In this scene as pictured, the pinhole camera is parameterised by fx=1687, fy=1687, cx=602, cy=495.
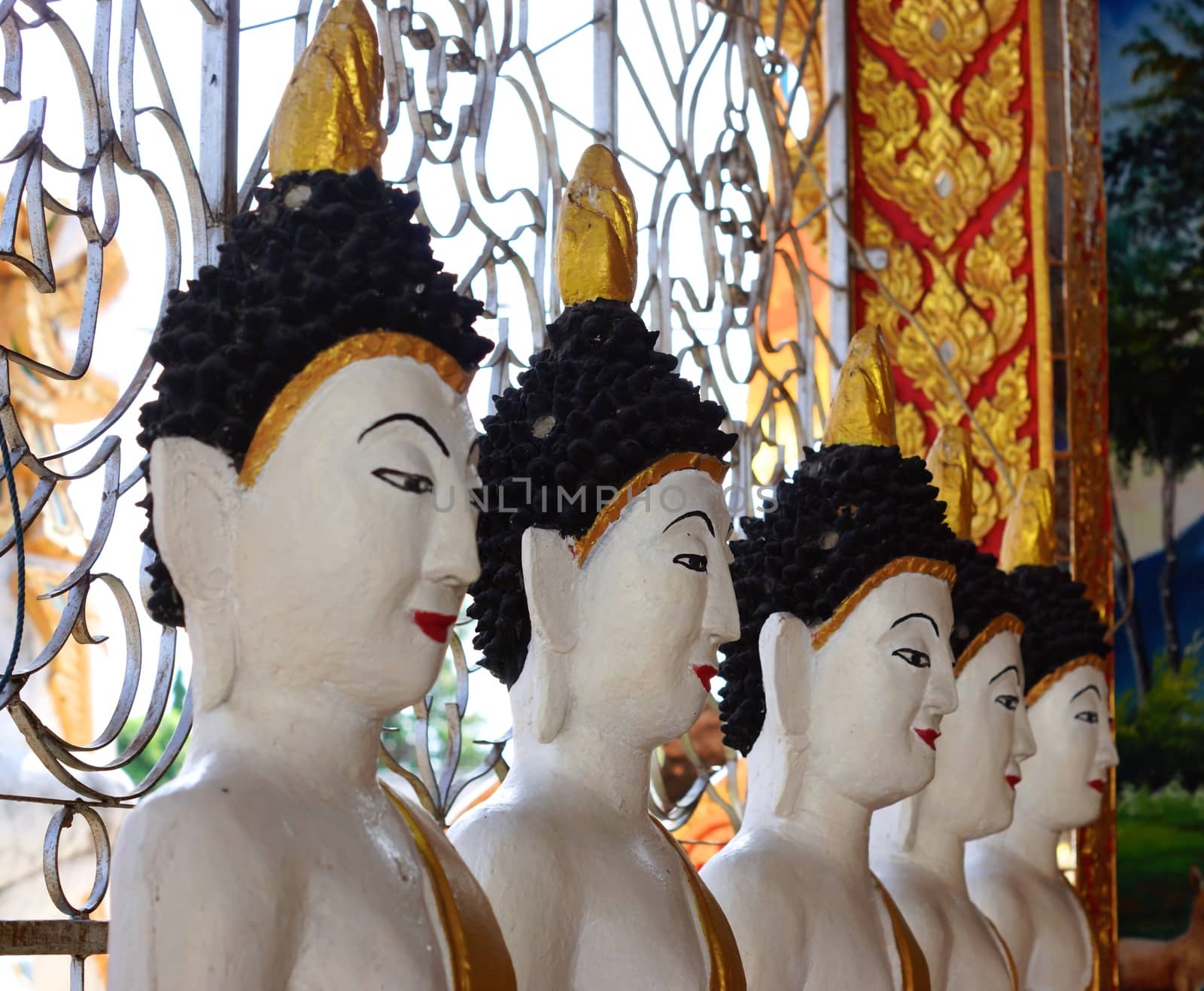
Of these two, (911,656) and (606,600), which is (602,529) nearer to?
(606,600)

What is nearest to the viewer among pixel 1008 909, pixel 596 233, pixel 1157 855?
pixel 596 233

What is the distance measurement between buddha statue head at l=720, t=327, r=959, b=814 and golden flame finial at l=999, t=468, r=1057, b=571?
0.90 meters

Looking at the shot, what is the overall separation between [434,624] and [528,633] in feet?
1.47

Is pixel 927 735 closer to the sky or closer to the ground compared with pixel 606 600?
closer to the ground

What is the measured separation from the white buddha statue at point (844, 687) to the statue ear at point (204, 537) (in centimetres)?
100

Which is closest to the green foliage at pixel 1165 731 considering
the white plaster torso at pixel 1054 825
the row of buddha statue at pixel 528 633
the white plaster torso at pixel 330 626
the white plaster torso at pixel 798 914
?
the white plaster torso at pixel 1054 825

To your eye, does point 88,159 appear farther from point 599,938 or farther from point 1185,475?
point 1185,475

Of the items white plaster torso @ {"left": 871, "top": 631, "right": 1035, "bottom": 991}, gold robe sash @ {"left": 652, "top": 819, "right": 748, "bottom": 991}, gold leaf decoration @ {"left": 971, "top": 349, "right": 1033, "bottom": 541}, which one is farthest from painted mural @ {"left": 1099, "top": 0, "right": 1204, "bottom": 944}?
gold robe sash @ {"left": 652, "top": 819, "right": 748, "bottom": 991}

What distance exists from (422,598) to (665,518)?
0.49 m

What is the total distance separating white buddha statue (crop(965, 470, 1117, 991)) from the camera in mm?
3432

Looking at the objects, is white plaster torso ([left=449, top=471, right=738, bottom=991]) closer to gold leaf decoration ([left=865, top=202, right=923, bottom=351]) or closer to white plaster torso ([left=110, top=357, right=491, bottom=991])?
white plaster torso ([left=110, top=357, right=491, bottom=991])

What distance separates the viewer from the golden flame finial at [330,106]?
70.4 inches

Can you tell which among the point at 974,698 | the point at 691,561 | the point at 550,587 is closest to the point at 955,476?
the point at 974,698

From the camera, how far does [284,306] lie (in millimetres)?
1725
